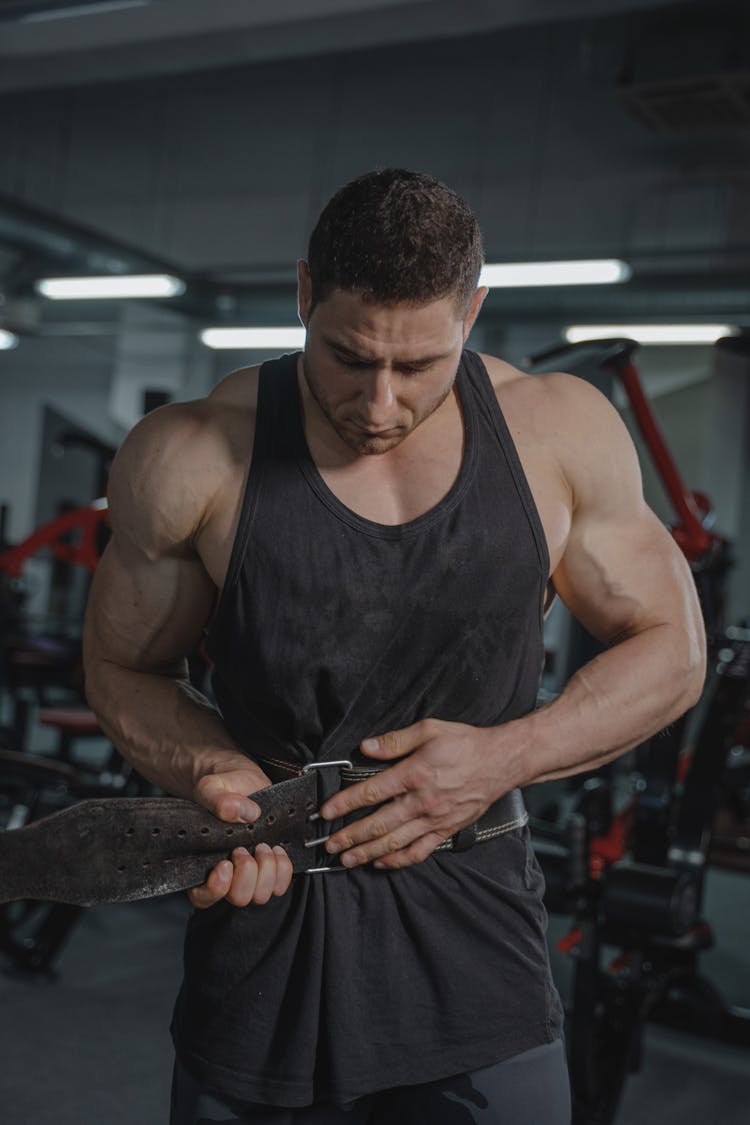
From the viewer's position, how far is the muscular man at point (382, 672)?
3.72 feet

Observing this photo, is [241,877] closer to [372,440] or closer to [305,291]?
[372,440]

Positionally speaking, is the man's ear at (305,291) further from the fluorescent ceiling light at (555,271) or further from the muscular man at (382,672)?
the fluorescent ceiling light at (555,271)

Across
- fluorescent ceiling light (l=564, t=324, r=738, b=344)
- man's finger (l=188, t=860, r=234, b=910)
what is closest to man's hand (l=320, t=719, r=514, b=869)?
man's finger (l=188, t=860, r=234, b=910)

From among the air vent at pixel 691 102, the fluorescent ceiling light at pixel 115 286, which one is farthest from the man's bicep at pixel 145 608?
the fluorescent ceiling light at pixel 115 286

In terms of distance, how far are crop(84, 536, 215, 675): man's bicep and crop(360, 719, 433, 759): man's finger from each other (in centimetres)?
28

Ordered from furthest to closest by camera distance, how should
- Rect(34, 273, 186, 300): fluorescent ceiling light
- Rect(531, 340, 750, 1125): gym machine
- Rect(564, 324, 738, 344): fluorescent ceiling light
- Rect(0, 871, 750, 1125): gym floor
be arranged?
Rect(34, 273, 186, 300): fluorescent ceiling light → Rect(564, 324, 738, 344): fluorescent ceiling light → Rect(0, 871, 750, 1125): gym floor → Rect(531, 340, 750, 1125): gym machine

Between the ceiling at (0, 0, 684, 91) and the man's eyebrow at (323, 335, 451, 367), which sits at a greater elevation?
the ceiling at (0, 0, 684, 91)

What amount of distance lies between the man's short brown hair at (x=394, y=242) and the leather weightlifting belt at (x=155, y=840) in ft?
1.60

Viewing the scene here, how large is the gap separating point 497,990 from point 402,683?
334mm

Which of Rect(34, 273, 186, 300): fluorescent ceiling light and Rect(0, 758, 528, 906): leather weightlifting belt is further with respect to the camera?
Rect(34, 273, 186, 300): fluorescent ceiling light

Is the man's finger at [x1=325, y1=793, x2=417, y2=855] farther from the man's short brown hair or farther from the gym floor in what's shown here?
the gym floor

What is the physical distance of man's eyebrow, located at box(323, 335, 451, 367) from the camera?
1.12 metres

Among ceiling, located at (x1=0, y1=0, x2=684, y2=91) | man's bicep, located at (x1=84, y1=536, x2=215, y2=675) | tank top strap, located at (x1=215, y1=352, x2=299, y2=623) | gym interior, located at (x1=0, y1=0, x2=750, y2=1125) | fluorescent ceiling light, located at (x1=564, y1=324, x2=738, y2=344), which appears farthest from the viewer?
fluorescent ceiling light, located at (x1=564, y1=324, x2=738, y2=344)

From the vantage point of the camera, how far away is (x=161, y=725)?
→ 131 cm
